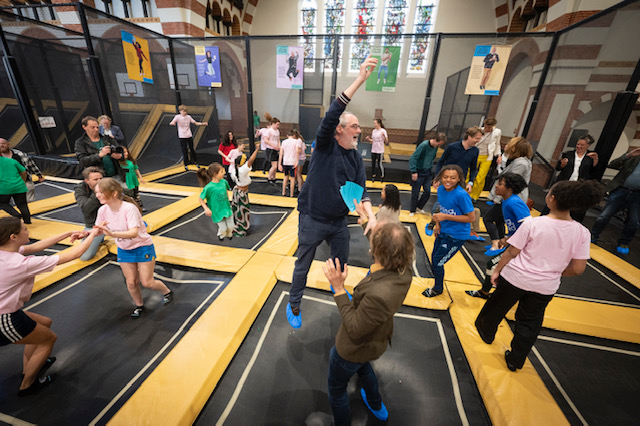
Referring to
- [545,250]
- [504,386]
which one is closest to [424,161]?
[545,250]

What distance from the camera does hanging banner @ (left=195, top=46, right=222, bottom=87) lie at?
7.88 m

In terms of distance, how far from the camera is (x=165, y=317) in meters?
2.77

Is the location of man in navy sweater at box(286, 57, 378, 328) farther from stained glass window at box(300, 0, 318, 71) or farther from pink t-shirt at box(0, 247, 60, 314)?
stained glass window at box(300, 0, 318, 71)

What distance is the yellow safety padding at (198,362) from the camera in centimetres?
183

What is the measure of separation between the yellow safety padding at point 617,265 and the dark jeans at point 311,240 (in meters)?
4.46

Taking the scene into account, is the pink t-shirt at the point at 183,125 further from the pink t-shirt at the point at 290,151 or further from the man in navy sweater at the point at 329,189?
the man in navy sweater at the point at 329,189

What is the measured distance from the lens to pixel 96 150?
4230mm

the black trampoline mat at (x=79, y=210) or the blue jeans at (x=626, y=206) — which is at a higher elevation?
the blue jeans at (x=626, y=206)

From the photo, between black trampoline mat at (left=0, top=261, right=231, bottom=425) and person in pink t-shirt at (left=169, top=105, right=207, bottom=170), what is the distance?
5.62 m

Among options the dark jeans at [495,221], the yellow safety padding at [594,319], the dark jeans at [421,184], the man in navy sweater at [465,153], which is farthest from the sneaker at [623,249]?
the dark jeans at [421,184]

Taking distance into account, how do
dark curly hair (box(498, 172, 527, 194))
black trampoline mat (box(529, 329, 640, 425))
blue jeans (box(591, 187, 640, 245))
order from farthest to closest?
blue jeans (box(591, 187, 640, 245))
dark curly hair (box(498, 172, 527, 194))
black trampoline mat (box(529, 329, 640, 425))

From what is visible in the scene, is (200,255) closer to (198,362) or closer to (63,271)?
(63,271)

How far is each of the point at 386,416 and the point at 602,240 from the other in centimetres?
593

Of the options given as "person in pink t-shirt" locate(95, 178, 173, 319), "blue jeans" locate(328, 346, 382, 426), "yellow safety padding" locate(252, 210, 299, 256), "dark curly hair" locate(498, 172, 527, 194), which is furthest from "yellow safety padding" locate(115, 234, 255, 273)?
"dark curly hair" locate(498, 172, 527, 194)
